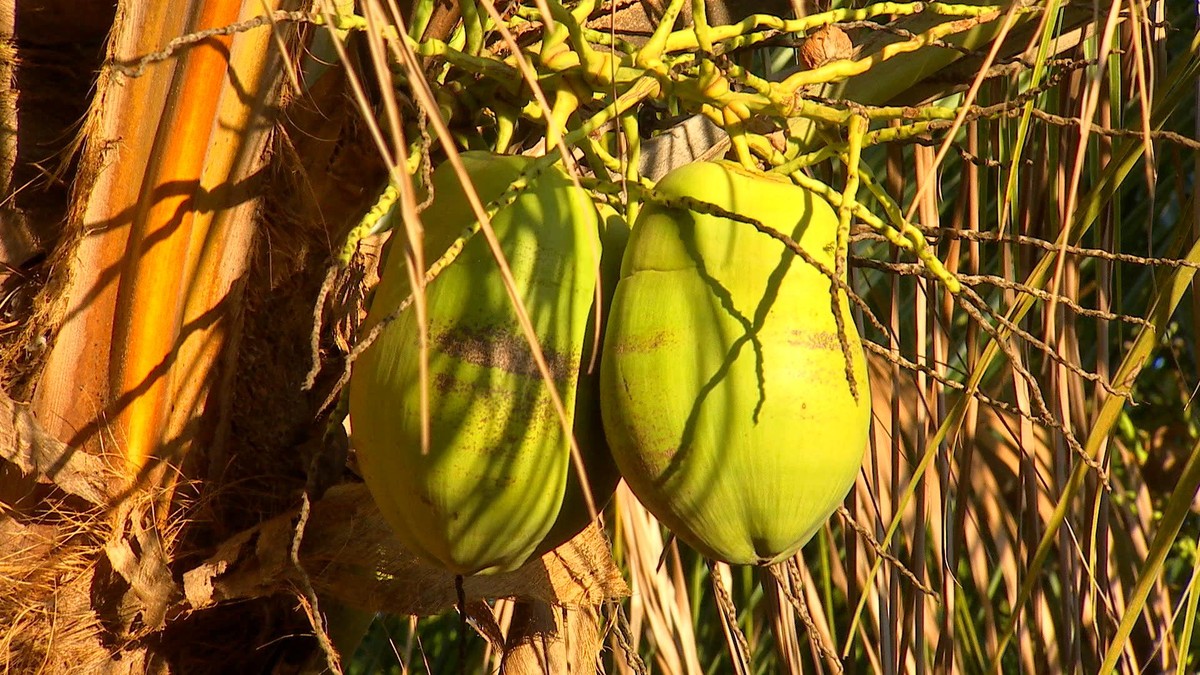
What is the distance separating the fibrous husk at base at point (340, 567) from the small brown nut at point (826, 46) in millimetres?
476

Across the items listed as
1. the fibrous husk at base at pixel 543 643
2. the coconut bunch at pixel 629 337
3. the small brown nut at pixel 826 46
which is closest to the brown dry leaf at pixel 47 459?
the coconut bunch at pixel 629 337

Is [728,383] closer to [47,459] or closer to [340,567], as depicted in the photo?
[340,567]

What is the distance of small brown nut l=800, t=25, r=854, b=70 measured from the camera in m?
0.96

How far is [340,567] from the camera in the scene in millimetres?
1034

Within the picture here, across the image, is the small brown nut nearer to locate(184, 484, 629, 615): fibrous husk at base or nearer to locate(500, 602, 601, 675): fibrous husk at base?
locate(184, 484, 629, 615): fibrous husk at base

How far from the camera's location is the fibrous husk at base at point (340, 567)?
39.4 inches

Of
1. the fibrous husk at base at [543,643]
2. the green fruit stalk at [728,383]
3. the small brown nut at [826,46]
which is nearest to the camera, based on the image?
the green fruit stalk at [728,383]

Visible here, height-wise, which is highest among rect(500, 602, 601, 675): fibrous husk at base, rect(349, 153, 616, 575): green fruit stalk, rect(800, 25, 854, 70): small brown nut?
rect(800, 25, 854, 70): small brown nut

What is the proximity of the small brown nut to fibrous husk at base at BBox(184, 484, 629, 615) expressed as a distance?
0.48m

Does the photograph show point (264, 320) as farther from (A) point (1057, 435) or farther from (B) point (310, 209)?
(A) point (1057, 435)

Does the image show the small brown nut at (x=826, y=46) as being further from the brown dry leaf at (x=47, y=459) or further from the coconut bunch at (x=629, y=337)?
the brown dry leaf at (x=47, y=459)

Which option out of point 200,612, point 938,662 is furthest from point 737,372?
point 938,662

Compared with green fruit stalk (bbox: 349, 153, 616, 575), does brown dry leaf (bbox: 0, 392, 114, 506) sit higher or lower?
lower

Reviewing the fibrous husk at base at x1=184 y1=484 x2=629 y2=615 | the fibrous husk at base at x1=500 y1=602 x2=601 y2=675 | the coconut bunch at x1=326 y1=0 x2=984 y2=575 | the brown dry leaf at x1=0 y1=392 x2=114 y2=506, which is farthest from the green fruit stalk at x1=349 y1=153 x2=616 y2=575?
the fibrous husk at base at x1=500 y1=602 x2=601 y2=675
